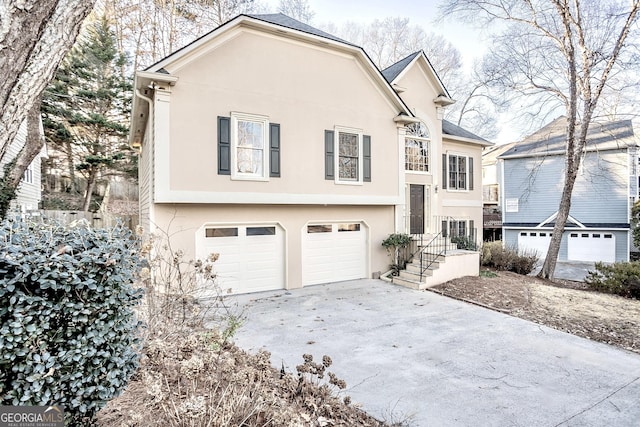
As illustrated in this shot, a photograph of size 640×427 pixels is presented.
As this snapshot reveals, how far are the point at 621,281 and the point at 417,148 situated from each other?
743cm

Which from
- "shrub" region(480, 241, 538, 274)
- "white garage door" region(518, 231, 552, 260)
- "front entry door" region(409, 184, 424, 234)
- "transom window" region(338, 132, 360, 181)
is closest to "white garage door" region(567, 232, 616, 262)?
"white garage door" region(518, 231, 552, 260)

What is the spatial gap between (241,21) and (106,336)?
8316 mm

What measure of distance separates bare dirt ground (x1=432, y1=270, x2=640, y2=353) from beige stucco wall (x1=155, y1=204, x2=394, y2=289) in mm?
2417

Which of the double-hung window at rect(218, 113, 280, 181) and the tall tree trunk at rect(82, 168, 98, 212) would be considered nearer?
the double-hung window at rect(218, 113, 280, 181)

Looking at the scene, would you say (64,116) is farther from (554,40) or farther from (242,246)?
(554,40)

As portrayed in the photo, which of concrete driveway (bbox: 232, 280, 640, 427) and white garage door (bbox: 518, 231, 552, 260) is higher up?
white garage door (bbox: 518, 231, 552, 260)

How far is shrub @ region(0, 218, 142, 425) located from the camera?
2051 millimetres

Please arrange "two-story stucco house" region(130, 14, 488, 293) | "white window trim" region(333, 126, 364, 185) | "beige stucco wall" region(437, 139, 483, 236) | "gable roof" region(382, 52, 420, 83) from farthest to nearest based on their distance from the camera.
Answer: "beige stucco wall" region(437, 139, 483, 236) < "gable roof" region(382, 52, 420, 83) < "white window trim" region(333, 126, 364, 185) < "two-story stucco house" region(130, 14, 488, 293)

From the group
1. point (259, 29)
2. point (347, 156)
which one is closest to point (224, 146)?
point (259, 29)

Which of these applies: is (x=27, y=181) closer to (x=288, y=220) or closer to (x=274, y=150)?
(x=274, y=150)

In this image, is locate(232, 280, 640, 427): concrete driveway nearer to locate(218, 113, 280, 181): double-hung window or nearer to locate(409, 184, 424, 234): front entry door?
locate(218, 113, 280, 181): double-hung window

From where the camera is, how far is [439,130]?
13695mm

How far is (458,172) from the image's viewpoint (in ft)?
49.4

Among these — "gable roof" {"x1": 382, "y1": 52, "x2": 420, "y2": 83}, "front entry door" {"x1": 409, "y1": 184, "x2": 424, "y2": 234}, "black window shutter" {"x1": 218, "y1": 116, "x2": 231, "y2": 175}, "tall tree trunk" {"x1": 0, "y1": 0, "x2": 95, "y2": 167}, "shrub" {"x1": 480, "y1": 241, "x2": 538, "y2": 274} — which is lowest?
"shrub" {"x1": 480, "y1": 241, "x2": 538, "y2": 274}
